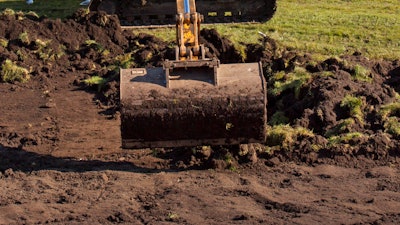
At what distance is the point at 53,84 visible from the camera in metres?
17.5

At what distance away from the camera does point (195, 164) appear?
12.1 m

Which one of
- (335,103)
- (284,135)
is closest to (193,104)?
(284,135)

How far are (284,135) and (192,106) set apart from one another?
2.08 metres

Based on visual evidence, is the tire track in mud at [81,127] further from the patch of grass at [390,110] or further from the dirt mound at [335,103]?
the patch of grass at [390,110]

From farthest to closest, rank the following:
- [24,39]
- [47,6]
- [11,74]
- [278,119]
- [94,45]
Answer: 1. [47,6]
2. [94,45]
3. [24,39]
4. [11,74]
5. [278,119]

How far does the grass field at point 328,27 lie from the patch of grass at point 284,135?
573cm

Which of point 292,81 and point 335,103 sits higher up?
point 292,81

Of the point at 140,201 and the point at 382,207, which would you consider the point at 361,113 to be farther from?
the point at 140,201

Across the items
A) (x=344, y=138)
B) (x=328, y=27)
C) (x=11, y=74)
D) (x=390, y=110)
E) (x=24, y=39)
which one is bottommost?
(x=344, y=138)

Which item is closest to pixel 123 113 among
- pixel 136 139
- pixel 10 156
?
pixel 136 139

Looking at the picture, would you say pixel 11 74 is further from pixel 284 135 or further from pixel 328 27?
pixel 328 27

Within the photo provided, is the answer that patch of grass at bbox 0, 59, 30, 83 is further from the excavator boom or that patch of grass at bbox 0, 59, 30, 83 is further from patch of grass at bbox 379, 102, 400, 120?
patch of grass at bbox 379, 102, 400, 120

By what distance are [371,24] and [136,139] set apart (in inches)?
431

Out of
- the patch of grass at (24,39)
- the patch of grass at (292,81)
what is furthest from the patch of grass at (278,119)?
the patch of grass at (24,39)
